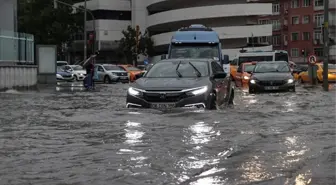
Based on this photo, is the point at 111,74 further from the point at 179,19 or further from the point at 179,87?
the point at 179,19

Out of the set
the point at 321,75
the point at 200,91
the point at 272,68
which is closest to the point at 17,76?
the point at 272,68

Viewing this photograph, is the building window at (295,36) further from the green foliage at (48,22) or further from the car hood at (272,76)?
the car hood at (272,76)

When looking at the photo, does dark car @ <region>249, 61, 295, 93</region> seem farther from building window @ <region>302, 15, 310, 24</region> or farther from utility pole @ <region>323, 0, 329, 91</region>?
building window @ <region>302, 15, 310, 24</region>

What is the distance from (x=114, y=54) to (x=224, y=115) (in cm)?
6421

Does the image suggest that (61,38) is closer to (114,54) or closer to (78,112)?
(114,54)

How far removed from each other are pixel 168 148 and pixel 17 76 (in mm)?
16284

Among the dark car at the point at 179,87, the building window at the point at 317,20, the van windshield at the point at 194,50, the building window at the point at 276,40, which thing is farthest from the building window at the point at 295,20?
the dark car at the point at 179,87

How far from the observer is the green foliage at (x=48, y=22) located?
64688 mm

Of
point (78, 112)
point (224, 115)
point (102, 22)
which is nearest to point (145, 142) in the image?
point (224, 115)

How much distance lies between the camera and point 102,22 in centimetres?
7275

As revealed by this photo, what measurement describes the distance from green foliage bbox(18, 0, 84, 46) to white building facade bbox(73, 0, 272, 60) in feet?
23.7

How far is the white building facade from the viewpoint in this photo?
210ft

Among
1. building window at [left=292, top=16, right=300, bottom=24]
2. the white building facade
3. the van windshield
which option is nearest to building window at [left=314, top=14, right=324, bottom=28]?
building window at [left=292, top=16, right=300, bottom=24]

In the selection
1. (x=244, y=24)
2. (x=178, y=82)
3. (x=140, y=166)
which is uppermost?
(x=244, y=24)
